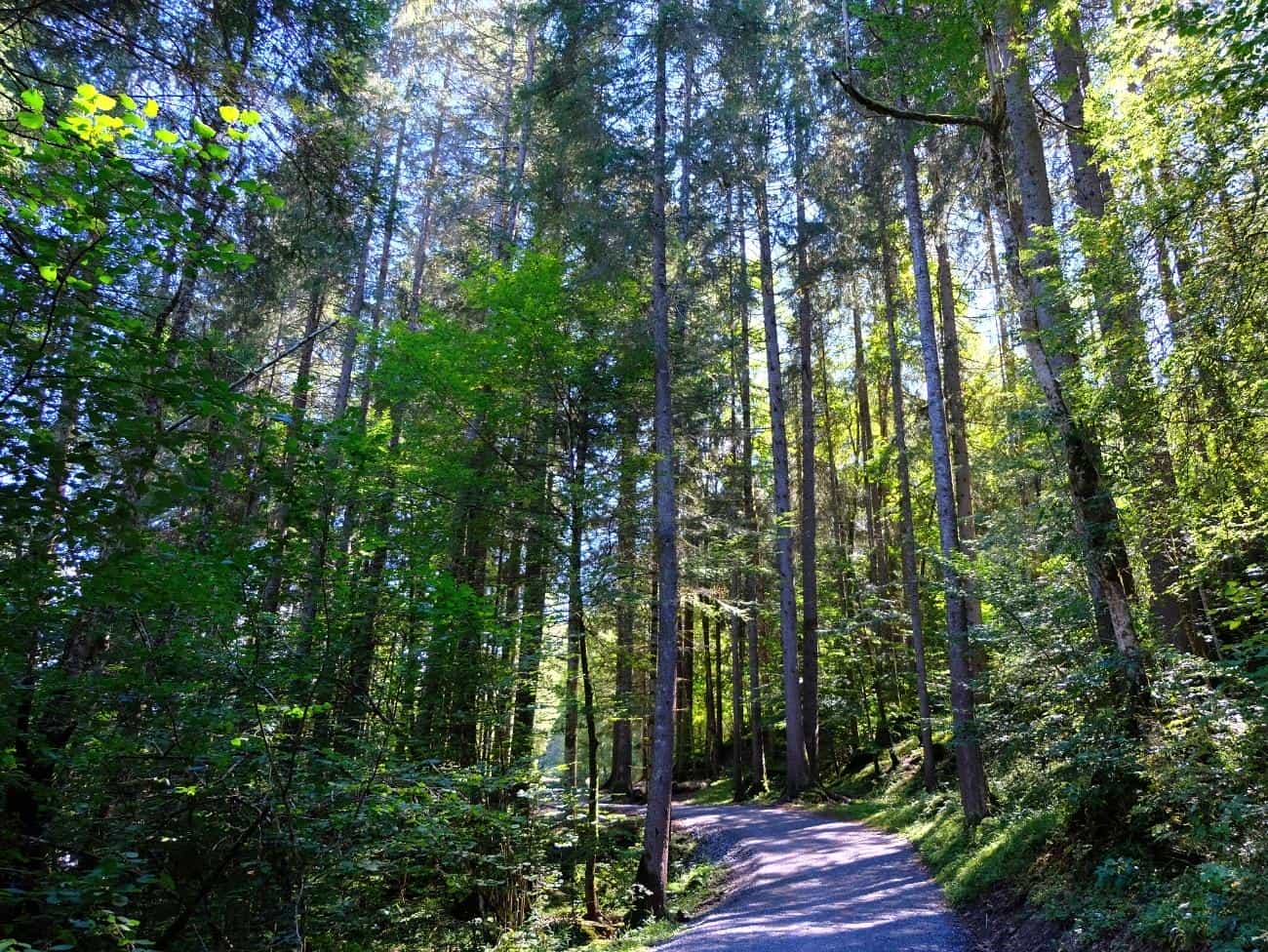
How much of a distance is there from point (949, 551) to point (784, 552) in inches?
282

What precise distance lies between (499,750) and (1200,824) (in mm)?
8336

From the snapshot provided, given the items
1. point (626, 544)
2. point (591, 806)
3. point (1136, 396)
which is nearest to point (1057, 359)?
point (1136, 396)

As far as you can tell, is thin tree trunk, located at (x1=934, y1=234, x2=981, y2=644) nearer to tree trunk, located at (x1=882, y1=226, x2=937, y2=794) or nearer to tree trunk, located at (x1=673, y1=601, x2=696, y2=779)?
tree trunk, located at (x1=882, y1=226, x2=937, y2=794)

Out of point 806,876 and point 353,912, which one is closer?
point 353,912

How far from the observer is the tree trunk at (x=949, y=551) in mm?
9711

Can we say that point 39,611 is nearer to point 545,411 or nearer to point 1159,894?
point 1159,894

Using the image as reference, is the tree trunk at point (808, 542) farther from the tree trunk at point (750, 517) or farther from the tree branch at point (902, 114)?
the tree branch at point (902, 114)

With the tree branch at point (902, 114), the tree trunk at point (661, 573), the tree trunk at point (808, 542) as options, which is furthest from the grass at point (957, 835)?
the tree branch at point (902, 114)

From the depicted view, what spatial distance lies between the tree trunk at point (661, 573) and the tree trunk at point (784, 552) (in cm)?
572

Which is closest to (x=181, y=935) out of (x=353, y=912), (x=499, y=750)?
(x=353, y=912)

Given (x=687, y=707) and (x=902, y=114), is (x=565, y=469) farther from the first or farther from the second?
Result: (x=687, y=707)

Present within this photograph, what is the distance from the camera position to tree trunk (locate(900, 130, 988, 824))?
971 cm

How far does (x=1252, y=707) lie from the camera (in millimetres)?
5000

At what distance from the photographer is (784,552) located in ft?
56.7
